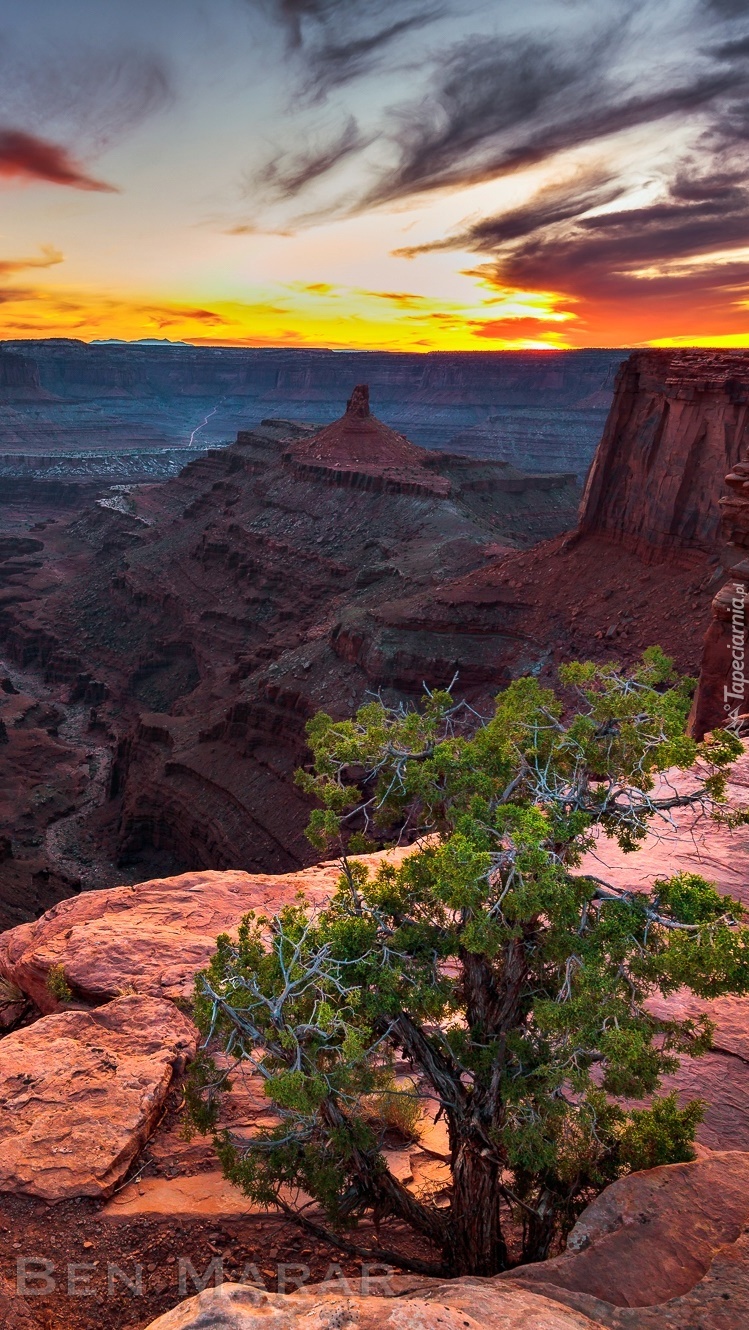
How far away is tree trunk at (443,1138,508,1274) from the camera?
6.75 m

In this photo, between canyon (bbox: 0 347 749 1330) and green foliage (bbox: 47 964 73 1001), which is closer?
canyon (bbox: 0 347 749 1330)

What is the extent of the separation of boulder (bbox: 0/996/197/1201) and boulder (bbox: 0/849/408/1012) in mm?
643

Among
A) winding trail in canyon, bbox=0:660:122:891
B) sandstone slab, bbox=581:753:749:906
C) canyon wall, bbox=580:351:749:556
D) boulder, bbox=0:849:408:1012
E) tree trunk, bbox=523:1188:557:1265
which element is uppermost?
canyon wall, bbox=580:351:749:556

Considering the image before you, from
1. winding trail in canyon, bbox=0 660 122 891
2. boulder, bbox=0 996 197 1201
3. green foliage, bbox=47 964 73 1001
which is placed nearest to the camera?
boulder, bbox=0 996 197 1201

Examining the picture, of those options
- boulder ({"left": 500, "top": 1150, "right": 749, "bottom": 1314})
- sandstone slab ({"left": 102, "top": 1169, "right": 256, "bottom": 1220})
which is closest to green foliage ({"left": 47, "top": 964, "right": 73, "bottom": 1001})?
sandstone slab ({"left": 102, "top": 1169, "right": 256, "bottom": 1220})

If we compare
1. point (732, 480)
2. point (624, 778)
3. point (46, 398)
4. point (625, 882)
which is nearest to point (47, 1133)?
point (624, 778)

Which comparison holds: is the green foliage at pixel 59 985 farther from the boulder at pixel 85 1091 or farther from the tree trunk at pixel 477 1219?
the tree trunk at pixel 477 1219

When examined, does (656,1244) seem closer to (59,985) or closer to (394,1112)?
(394,1112)

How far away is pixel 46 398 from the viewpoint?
626ft

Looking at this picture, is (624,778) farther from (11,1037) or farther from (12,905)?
(12,905)

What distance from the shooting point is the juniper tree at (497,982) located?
6160 mm

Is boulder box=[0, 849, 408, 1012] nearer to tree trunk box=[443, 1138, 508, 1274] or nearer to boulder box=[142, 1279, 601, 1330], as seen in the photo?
tree trunk box=[443, 1138, 508, 1274]

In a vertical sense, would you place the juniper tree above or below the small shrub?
above

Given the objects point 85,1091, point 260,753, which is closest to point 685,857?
point 85,1091
